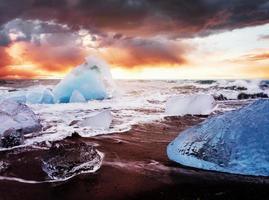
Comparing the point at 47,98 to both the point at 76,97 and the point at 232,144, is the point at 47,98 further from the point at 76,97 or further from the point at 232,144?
the point at 232,144

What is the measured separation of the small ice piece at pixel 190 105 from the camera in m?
8.15

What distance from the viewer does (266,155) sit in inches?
140

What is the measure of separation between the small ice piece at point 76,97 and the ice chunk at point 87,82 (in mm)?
415

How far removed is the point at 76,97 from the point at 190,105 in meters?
5.51

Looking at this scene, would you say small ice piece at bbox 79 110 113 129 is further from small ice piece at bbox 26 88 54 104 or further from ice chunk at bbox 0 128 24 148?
small ice piece at bbox 26 88 54 104

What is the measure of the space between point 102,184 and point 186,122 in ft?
13.2

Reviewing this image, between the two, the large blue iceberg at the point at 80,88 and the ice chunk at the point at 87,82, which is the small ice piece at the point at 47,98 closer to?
the large blue iceberg at the point at 80,88

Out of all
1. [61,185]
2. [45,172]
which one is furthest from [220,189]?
[45,172]

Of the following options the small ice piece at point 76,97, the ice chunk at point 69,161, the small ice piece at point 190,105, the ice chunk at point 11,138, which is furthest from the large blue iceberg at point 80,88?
the ice chunk at point 69,161

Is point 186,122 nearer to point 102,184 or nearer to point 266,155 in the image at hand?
point 266,155

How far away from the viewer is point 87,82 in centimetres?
1377

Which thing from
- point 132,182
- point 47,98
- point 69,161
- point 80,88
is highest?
point 80,88

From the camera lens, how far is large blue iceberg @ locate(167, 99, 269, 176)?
353 cm

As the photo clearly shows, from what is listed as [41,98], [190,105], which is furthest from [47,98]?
[190,105]
